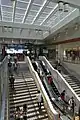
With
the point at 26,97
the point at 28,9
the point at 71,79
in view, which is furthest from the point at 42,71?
the point at 28,9

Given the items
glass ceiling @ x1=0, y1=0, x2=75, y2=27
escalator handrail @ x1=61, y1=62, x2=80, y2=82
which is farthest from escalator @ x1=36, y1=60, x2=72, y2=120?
glass ceiling @ x1=0, y1=0, x2=75, y2=27

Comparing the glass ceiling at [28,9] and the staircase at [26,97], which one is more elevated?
the glass ceiling at [28,9]

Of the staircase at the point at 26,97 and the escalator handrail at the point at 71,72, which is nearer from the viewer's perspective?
the staircase at the point at 26,97

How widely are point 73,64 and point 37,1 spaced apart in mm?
9557

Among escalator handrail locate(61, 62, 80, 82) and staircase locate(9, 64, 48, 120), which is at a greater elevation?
escalator handrail locate(61, 62, 80, 82)

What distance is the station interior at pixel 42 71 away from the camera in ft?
32.8

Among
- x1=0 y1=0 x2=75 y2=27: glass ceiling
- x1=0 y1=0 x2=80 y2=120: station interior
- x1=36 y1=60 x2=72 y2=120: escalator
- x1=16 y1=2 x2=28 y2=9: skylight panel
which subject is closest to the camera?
x1=0 y1=0 x2=80 y2=120: station interior

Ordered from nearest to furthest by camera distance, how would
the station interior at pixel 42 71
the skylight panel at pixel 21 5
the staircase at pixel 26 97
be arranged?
the station interior at pixel 42 71 < the staircase at pixel 26 97 < the skylight panel at pixel 21 5

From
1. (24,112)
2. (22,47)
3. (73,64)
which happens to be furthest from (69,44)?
(24,112)

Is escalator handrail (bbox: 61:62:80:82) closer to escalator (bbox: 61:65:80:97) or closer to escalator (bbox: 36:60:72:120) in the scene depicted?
escalator (bbox: 61:65:80:97)

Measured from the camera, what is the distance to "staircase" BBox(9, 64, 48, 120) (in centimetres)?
1066

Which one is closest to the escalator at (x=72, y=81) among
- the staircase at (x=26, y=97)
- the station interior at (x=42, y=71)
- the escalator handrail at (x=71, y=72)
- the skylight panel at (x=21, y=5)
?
the station interior at (x=42, y=71)

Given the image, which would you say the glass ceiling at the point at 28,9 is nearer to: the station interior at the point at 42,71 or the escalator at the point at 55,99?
the station interior at the point at 42,71

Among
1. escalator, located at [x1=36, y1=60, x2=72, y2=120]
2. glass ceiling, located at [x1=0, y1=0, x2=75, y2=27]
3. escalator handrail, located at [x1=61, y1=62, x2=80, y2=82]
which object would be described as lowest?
escalator, located at [x1=36, y1=60, x2=72, y2=120]
